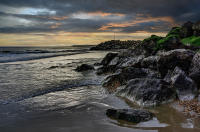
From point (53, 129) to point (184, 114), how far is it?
342 cm

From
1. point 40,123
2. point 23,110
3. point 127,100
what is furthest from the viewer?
point 127,100

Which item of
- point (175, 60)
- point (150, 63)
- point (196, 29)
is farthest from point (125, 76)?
point (196, 29)

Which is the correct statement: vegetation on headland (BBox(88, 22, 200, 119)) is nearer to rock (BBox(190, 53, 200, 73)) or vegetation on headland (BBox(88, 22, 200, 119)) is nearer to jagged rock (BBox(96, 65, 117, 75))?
rock (BBox(190, 53, 200, 73))

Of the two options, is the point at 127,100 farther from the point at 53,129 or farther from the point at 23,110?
the point at 23,110

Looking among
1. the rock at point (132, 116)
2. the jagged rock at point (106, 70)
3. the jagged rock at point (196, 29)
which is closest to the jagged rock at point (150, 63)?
the jagged rock at point (106, 70)

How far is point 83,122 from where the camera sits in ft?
14.3

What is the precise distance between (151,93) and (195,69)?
2324mm

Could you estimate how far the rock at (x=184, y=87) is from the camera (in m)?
5.65

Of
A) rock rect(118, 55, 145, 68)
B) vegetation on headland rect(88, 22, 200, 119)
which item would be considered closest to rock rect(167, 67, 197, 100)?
vegetation on headland rect(88, 22, 200, 119)

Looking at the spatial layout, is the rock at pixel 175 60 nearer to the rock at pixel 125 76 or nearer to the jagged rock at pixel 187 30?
the rock at pixel 125 76

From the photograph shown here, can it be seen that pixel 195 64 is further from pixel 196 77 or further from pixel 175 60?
pixel 175 60

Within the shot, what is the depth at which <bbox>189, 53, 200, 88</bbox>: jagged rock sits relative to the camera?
6383mm

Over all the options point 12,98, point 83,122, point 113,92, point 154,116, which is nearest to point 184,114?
point 154,116

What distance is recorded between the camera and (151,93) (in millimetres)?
5672
